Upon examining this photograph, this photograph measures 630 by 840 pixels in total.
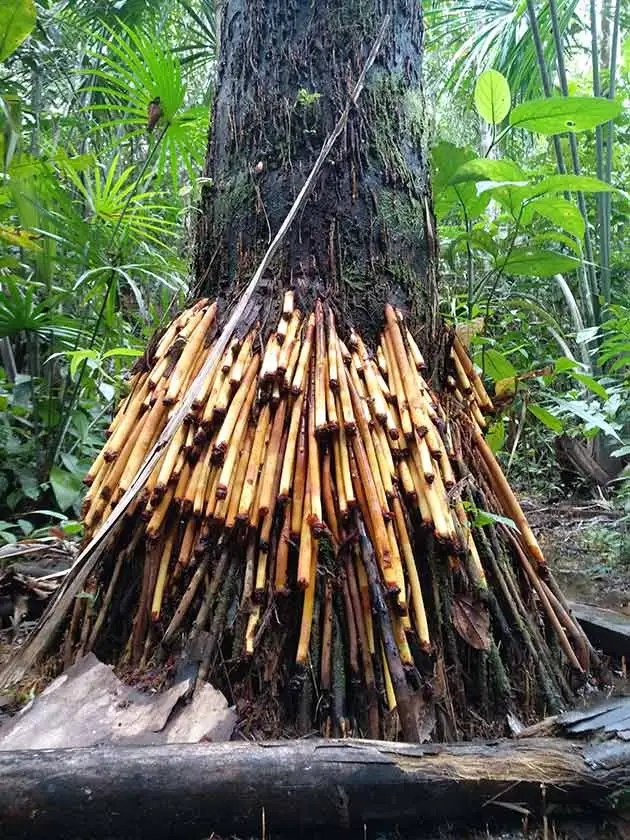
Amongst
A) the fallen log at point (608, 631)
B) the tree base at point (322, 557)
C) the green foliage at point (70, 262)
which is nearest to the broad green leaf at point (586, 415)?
the fallen log at point (608, 631)

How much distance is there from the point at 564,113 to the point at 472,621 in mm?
1334

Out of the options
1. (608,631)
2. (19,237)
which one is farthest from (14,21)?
(608,631)

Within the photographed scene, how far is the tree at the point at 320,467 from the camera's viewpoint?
118 cm

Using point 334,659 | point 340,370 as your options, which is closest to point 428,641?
point 334,659

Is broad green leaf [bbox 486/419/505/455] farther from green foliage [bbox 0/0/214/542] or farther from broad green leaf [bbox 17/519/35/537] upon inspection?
broad green leaf [bbox 17/519/35/537]

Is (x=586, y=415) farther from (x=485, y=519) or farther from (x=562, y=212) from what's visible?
(x=485, y=519)

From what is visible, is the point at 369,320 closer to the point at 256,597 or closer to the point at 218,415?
the point at 218,415

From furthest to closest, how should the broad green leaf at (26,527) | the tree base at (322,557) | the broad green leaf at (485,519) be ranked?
the broad green leaf at (26,527)
the broad green leaf at (485,519)
the tree base at (322,557)

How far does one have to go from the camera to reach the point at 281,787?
2.89 ft

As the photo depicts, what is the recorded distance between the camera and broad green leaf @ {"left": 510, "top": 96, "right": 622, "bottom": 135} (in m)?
1.58

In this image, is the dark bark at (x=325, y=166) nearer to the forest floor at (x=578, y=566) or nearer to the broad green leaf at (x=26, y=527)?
the forest floor at (x=578, y=566)

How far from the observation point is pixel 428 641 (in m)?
1.15

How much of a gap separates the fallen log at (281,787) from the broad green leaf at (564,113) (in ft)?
4.86

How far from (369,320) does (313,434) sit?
1.27ft
